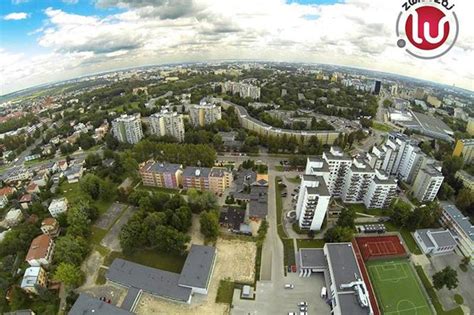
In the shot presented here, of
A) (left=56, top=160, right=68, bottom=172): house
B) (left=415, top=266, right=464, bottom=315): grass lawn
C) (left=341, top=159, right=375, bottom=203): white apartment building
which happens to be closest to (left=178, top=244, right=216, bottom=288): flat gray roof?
(left=341, top=159, right=375, bottom=203): white apartment building

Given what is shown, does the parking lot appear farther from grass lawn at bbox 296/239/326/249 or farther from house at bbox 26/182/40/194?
house at bbox 26/182/40/194

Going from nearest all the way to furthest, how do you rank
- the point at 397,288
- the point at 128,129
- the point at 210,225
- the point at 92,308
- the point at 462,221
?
the point at 92,308 → the point at 397,288 → the point at 210,225 → the point at 462,221 → the point at 128,129

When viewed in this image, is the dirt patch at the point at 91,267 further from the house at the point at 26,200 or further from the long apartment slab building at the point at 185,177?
the house at the point at 26,200

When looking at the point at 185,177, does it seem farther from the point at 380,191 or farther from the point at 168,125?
the point at 380,191

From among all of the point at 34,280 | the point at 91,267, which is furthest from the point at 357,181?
the point at 34,280

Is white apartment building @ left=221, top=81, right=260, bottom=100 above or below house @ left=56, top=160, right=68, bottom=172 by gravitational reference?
above

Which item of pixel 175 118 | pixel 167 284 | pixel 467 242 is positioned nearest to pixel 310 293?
pixel 167 284
